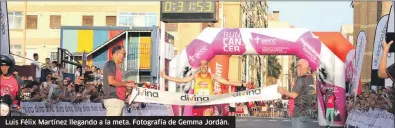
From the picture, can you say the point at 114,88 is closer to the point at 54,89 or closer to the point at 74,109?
the point at 74,109

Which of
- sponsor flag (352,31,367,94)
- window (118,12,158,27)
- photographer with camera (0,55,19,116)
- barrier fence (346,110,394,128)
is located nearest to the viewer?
photographer with camera (0,55,19,116)

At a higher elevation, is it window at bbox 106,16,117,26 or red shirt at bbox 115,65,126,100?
window at bbox 106,16,117,26

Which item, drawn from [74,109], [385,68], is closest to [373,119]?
[385,68]

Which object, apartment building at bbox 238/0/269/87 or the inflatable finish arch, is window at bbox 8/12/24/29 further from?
the inflatable finish arch

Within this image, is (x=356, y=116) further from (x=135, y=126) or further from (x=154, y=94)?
(x=135, y=126)

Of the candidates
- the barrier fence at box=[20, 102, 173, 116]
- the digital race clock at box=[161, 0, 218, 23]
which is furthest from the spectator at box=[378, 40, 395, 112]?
the digital race clock at box=[161, 0, 218, 23]

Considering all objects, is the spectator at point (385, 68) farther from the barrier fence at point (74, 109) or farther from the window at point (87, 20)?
the window at point (87, 20)

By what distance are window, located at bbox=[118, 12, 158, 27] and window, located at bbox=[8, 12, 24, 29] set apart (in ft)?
23.5

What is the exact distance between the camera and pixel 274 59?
86.2 metres

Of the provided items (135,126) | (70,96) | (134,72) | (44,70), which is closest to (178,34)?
(134,72)

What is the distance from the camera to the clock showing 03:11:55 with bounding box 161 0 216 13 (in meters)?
18.2

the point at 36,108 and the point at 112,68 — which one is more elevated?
the point at 112,68

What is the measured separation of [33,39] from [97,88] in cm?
3469

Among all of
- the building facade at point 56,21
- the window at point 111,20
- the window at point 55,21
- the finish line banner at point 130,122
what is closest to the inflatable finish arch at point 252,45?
the finish line banner at point 130,122
